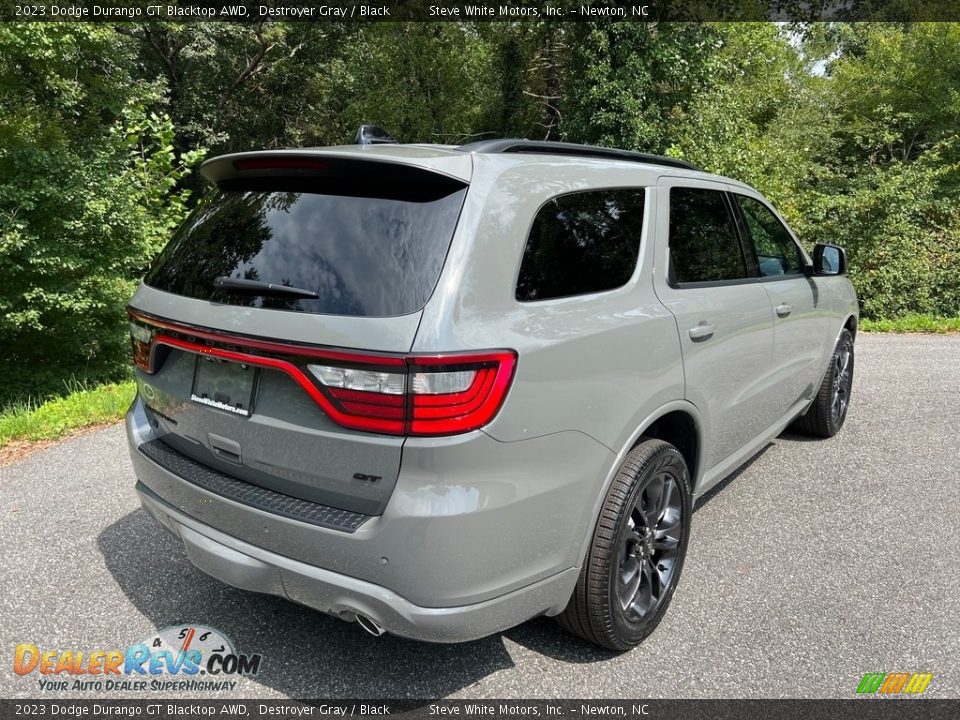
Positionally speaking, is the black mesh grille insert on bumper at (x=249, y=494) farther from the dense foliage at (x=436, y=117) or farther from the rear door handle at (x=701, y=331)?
the dense foliage at (x=436, y=117)

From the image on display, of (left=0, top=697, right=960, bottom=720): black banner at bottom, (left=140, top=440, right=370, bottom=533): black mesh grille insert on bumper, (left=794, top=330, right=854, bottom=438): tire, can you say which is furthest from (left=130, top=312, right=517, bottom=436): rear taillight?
(left=794, top=330, right=854, bottom=438): tire

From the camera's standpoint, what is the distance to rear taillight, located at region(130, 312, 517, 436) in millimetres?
1907

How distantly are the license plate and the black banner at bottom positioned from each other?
3.41ft

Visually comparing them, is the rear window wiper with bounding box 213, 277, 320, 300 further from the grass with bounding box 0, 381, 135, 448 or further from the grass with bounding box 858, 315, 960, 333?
the grass with bounding box 858, 315, 960, 333

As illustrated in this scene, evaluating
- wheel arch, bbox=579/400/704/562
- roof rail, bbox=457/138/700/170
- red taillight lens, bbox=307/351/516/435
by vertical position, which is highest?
roof rail, bbox=457/138/700/170

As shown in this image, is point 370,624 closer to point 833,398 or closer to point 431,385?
point 431,385

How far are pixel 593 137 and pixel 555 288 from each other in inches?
690

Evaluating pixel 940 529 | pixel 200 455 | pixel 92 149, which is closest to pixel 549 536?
pixel 200 455

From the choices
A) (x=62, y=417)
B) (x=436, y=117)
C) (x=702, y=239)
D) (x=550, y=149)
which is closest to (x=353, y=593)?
(x=550, y=149)

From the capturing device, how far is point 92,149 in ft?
30.7

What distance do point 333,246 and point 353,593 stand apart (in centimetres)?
106

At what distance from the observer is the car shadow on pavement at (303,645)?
2471 millimetres

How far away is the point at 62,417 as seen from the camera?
17.8 ft

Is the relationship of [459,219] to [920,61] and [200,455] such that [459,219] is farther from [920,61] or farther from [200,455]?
[920,61]
